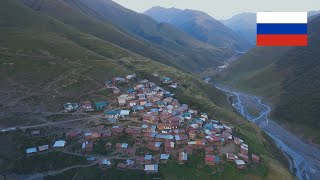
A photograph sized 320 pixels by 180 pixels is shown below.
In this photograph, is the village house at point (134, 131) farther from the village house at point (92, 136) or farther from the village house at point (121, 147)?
the village house at point (92, 136)

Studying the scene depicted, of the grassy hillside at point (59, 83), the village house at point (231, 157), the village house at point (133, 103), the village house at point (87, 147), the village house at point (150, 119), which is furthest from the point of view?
the village house at point (133, 103)

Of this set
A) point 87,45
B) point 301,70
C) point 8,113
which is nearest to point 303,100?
point 301,70

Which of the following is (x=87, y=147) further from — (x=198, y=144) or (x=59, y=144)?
(x=198, y=144)

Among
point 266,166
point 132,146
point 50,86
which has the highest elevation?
point 50,86

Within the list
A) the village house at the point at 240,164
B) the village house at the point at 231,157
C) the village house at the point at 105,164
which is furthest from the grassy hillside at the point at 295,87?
the village house at the point at 105,164

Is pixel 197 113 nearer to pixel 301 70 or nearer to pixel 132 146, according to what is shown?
pixel 132 146

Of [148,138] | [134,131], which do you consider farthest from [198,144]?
[134,131]
